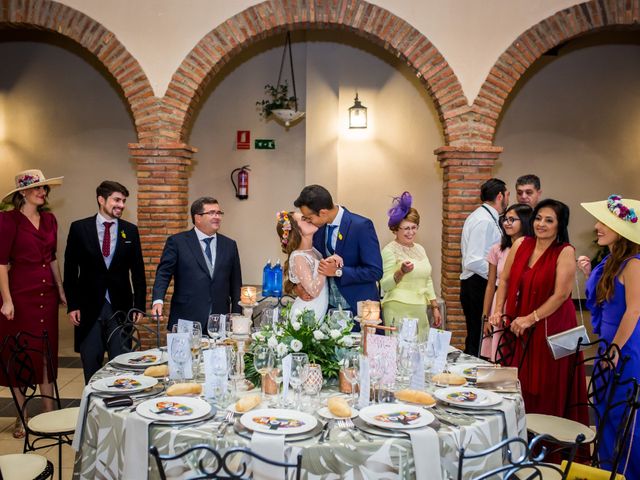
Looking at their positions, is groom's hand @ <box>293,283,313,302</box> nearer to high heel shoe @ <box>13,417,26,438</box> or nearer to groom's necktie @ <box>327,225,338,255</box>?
groom's necktie @ <box>327,225,338,255</box>

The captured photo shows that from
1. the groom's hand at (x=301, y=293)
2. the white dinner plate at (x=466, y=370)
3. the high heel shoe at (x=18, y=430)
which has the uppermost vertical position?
the groom's hand at (x=301, y=293)

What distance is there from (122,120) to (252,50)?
235 cm

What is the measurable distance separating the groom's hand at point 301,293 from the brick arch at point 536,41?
11.4 feet

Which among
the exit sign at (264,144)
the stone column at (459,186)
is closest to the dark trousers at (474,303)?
the stone column at (459,186)

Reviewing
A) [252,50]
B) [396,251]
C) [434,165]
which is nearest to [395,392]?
[396,251]

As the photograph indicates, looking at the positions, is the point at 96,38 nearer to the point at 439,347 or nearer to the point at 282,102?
the point at 282,102

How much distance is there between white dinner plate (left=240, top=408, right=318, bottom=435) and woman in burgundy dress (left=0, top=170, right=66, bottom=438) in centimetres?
274

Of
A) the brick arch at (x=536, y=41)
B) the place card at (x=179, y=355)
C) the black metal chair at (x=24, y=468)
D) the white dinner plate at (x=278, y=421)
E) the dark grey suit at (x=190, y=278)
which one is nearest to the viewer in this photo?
the white dinner plate at (x=278, y=421)

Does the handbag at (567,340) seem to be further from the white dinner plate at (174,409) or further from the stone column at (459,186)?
the stone column at (459,186)

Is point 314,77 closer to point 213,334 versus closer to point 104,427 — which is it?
point 213,334

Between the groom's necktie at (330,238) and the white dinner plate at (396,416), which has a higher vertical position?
the groom's necktie at (330,238)

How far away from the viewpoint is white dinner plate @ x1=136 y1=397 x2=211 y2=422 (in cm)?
255

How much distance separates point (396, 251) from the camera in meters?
5.14

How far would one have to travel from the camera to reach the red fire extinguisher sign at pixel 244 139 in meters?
9.20
